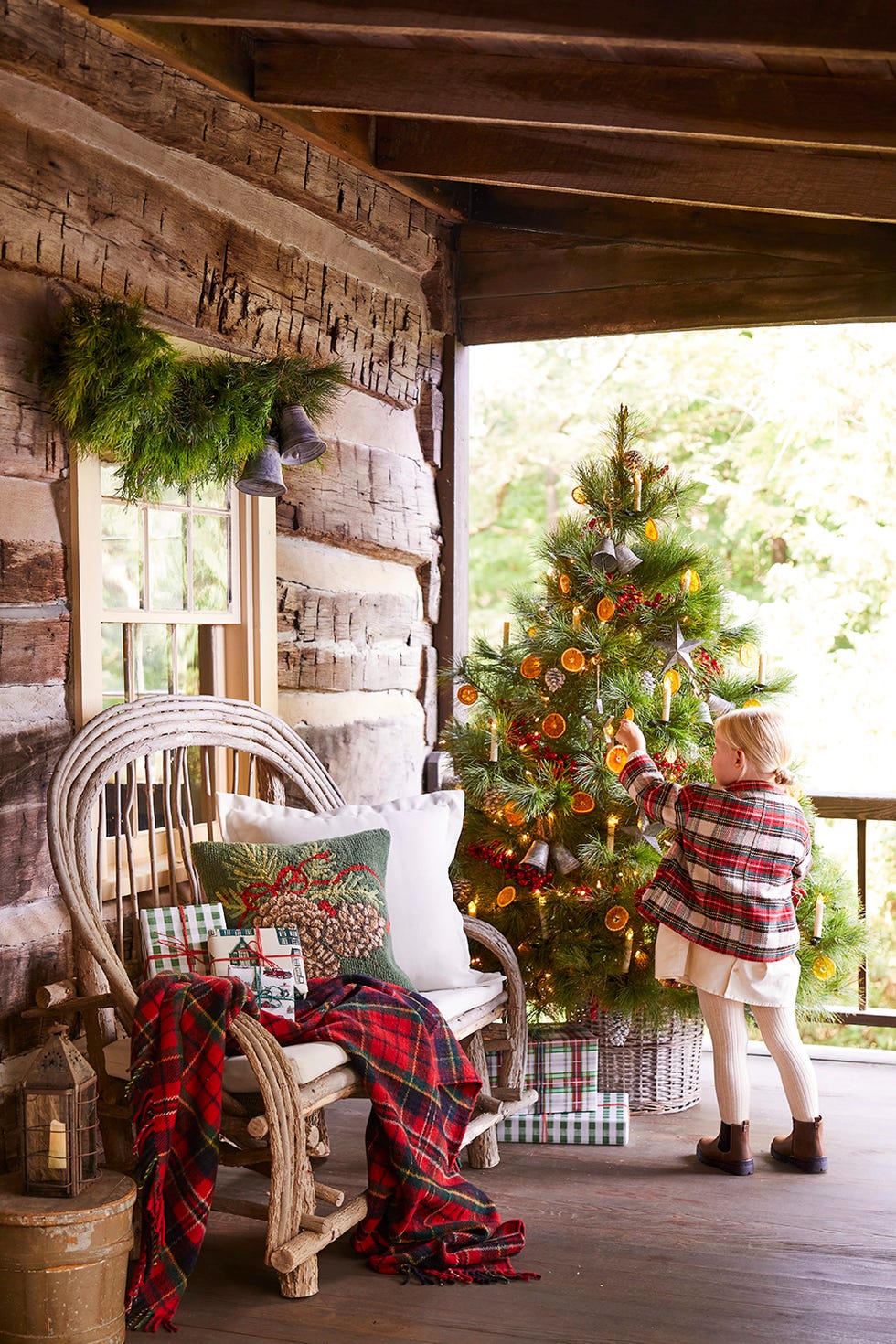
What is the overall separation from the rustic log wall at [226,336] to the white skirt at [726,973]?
1.35 m

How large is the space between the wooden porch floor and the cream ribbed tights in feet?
0.57

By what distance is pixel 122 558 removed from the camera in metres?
3.30

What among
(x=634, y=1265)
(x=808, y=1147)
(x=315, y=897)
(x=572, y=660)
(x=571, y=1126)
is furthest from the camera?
(x=572, y=660)

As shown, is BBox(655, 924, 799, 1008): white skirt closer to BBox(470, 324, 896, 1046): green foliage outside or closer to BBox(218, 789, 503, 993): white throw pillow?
BBox(218, 789, 503, 993): white throw pillow

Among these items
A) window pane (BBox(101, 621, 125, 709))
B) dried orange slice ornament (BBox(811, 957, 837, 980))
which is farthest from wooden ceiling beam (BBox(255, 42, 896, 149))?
dried orange slice ornament (BBox(811, 957, 837, 980))

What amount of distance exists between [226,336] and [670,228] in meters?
1.72

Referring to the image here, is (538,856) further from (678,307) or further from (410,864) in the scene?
(678,307)

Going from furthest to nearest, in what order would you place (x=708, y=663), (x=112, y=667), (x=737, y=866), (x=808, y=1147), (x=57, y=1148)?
(x=708, y=663) < (x=112, y=667) < (x=808, y=1147) < (x=737, y=866) < (x=57, y=1148)

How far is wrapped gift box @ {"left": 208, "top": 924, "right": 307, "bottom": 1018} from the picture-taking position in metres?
2.75

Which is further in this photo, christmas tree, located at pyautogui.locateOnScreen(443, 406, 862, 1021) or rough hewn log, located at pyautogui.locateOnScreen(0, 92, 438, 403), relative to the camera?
christmas tree, located at pyautogui.locateOnScreen(443, 406, 862, 1021)

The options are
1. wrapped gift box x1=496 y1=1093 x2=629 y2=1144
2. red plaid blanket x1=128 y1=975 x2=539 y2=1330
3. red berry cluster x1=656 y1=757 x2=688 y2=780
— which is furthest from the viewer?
red berry cluster x1=656 y1=757 x2=688 y2=780

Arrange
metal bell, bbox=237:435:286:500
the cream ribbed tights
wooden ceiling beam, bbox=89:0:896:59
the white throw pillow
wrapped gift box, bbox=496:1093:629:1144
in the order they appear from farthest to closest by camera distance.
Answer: wrapped gift box, bbox=496:1093:629:1144
metal bell, bbox=237:435:286:500
the cream ribbed tights
the white throw pillow
wooden ceiling beam, bbox=89:0:896:59

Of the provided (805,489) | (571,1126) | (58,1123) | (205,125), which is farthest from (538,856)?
(805,489)

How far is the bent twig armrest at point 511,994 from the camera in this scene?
134 inches
